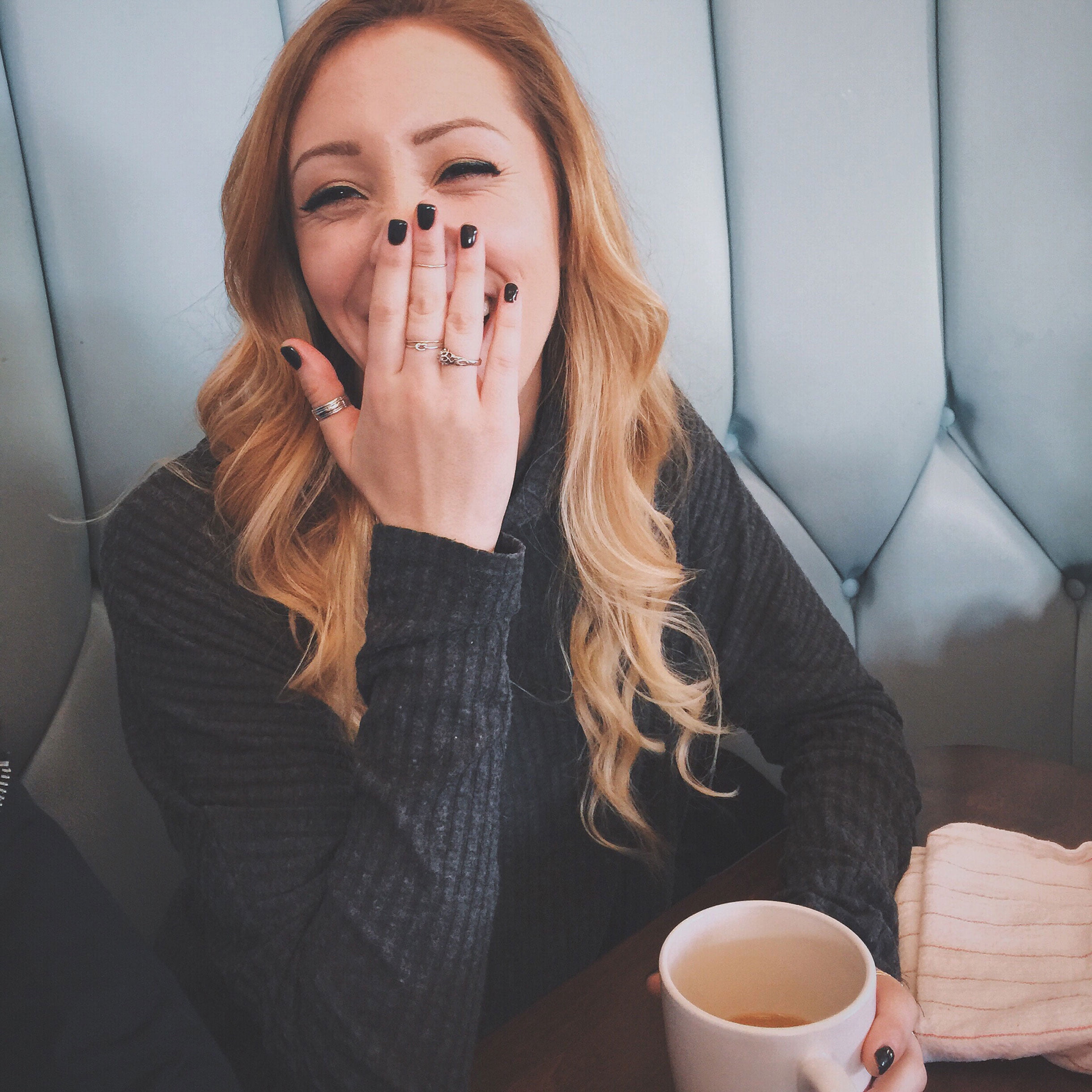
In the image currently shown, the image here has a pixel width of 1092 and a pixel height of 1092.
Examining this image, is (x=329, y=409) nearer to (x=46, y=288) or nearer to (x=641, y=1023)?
(x=46, y=288)

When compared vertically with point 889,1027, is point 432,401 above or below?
above

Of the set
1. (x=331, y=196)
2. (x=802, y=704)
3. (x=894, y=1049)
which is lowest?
(x=802, y=704)

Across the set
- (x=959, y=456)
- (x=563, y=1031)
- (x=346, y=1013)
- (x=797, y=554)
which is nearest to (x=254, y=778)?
(x=346, y=1013)

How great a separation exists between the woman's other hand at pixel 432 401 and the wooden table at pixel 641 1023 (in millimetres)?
321

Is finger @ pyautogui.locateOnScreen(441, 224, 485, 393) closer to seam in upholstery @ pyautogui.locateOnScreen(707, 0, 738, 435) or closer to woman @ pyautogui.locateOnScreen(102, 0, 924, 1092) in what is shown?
woman @ pyautogui.locateOnScreen(102, 0, 924, 1092)

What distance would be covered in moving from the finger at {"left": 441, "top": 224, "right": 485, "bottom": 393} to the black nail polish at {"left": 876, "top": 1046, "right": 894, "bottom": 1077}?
1.71 ft

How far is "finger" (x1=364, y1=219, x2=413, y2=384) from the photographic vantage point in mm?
736

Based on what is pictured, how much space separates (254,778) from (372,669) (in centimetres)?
13

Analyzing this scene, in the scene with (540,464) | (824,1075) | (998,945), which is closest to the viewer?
(824,1075)

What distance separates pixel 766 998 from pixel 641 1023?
114mm

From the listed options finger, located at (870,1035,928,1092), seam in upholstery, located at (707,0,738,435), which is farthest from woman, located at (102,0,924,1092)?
seam in upholstery, located at (707,0,738,435)

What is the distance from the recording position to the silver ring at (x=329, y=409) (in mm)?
812

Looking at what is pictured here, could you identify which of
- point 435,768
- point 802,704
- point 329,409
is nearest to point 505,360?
point 329,409

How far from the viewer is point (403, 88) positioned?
2.58ft
